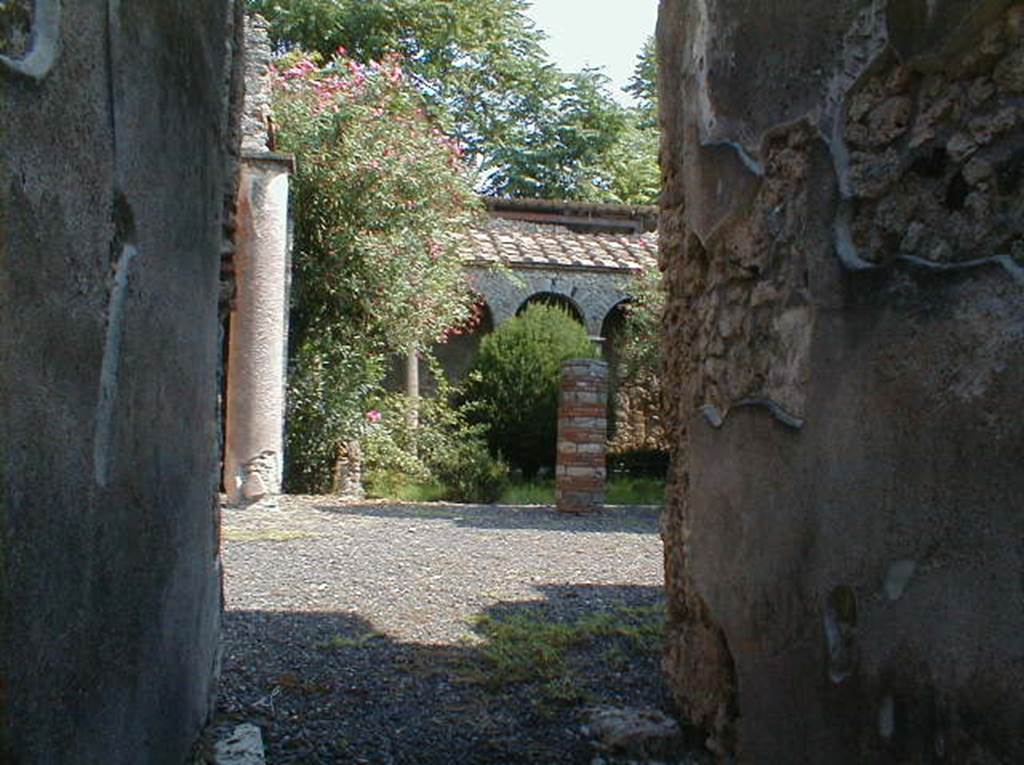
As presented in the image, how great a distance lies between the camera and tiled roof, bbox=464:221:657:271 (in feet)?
52.1

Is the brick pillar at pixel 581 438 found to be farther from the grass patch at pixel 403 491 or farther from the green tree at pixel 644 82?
the green tree at pixel 644 82

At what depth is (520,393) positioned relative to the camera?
1385 centimetres

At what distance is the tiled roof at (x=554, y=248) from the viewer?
15868mm

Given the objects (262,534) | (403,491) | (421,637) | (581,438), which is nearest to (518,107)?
(403,491)

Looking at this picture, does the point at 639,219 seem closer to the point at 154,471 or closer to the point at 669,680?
the point at 669,680

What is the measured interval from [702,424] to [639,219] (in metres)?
17.2

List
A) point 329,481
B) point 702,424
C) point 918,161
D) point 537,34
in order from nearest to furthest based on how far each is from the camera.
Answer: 1. point 918,161
2. point 702,424
3. point 329,481
4. point 537,34

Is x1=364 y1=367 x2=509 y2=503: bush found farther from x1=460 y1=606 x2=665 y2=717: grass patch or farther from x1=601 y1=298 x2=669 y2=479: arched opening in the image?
x1=460 y1=606 x2=665 y2=717: grass patch

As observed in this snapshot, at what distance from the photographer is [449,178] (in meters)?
12.0

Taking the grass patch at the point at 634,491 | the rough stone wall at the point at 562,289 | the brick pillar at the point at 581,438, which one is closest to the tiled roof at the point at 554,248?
the rough stone wall at the point at 562,289

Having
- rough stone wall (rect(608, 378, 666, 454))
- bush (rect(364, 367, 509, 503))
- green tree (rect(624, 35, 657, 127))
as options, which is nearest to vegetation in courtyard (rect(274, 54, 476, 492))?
bush (rect(364, 367, 509, 503))

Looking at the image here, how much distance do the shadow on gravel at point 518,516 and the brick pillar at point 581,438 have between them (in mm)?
160

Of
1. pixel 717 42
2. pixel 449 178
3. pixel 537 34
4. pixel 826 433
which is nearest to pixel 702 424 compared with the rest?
pixel 826 433

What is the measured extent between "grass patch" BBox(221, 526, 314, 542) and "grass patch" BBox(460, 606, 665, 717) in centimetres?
262
